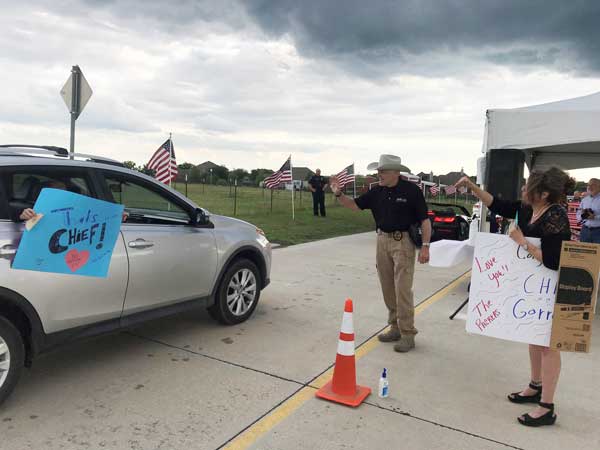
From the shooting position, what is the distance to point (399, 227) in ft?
14.4

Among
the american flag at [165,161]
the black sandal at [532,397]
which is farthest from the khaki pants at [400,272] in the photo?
the american flag at [165,161]

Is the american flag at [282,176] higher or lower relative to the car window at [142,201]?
higher

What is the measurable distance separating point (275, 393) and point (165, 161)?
33.3 ft

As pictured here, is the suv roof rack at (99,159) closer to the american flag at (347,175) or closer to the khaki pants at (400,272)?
the khaki pants at (400,272)

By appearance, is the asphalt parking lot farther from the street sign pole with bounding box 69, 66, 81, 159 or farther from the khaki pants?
the street sign pole with bounding box 69, 66, 81, 159

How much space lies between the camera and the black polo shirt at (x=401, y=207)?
4391mm

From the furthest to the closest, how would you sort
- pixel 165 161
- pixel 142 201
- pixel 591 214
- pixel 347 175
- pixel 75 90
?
pixel 347 175 → pixel 165 161 → pixel 75 90 → pixel 591 214 → pixel 142 201

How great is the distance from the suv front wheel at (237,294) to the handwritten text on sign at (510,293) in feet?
7.84

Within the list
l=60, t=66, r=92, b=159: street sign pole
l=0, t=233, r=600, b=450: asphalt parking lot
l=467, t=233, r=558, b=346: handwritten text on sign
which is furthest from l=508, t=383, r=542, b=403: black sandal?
l=60, t=66, r=92, b=159: street sign pole

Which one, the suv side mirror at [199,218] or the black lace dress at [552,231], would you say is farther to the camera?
the suv side mirror at [199,218]

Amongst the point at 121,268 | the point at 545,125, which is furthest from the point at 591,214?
the point at 121,268

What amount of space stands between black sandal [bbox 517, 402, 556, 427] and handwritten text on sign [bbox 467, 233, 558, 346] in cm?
43

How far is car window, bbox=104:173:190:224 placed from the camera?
156 inches

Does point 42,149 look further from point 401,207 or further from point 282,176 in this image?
point 282,176
